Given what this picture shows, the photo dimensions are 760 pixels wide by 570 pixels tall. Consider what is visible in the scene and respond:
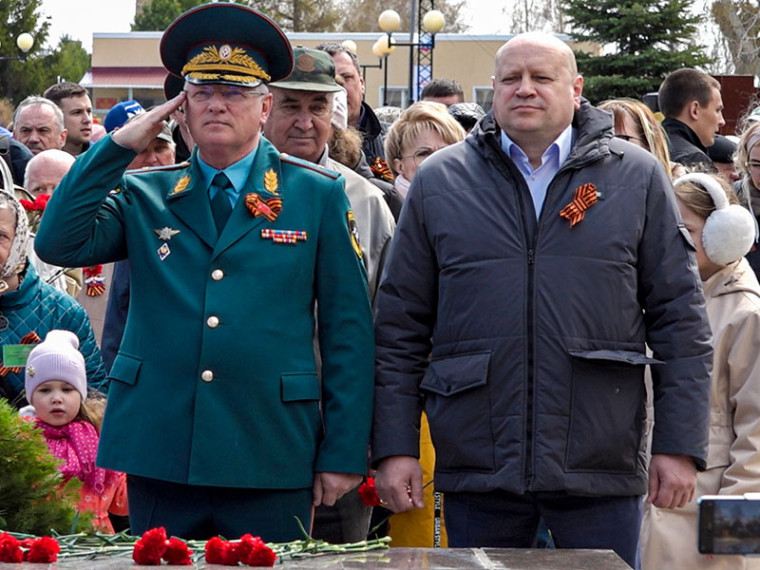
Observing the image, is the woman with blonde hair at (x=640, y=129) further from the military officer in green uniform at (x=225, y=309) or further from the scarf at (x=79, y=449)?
the scarf at (x=79, y=449)

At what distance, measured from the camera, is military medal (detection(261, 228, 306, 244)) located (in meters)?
4.07

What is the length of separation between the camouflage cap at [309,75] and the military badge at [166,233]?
108 cm

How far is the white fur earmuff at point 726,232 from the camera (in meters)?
4.94

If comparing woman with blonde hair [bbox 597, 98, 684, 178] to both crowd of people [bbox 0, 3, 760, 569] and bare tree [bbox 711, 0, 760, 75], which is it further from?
bare tree [bbox 711, 0, 760, 75]

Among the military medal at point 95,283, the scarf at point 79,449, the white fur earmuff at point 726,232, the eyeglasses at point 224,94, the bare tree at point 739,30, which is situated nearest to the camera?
the eyeglasses at point 224,94

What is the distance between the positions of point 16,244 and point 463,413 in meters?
2.49

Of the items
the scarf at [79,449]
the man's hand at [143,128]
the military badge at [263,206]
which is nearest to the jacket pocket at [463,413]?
the military badge at [263,206]

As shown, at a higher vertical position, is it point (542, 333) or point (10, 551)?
point (542, 333)

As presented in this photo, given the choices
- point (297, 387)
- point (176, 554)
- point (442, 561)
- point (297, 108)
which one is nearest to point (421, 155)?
point (297, 108)

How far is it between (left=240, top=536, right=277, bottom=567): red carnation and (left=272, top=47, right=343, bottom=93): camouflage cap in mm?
2200

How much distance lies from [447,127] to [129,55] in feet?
136

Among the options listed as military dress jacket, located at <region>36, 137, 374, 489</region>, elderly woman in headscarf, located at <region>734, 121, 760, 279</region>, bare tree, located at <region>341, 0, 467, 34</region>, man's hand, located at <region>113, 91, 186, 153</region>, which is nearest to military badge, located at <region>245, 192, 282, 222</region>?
military dress jacket, located at <region>36, 137, 374, 489</region>

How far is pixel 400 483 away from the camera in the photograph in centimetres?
415

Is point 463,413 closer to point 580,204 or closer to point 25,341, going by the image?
point 580,204
